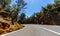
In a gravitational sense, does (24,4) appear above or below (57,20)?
above

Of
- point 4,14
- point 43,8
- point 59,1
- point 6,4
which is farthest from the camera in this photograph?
point 43,8

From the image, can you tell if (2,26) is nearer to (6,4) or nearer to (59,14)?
(6,4)

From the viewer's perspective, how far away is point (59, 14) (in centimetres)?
8088

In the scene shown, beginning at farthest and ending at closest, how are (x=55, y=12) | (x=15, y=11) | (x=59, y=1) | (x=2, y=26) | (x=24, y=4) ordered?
1. (x=59, y=1)
2. (x=24, y=4)
3. (x=55, y=12)
4. (x=15, y=11)
5. (x=2, y=26)

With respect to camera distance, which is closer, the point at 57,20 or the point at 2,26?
the point at 2,26

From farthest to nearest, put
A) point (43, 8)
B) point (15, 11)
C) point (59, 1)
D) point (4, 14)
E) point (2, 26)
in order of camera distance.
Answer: point (43, 8)
point (59, 1)
point (15, 11)
point (4, 14)
point (2, 26)

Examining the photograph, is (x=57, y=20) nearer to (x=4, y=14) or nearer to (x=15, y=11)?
(x=15, y=11)

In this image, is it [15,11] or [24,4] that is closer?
[15,11]

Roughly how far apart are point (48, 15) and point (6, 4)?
21.3 metres

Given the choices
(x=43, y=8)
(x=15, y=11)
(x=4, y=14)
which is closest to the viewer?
(x=4, y=14)

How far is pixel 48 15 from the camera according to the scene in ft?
276

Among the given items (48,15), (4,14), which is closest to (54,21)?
(48,15)

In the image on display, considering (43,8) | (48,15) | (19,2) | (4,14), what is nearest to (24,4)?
(19,2)

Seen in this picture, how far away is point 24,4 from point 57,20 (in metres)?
19.3
